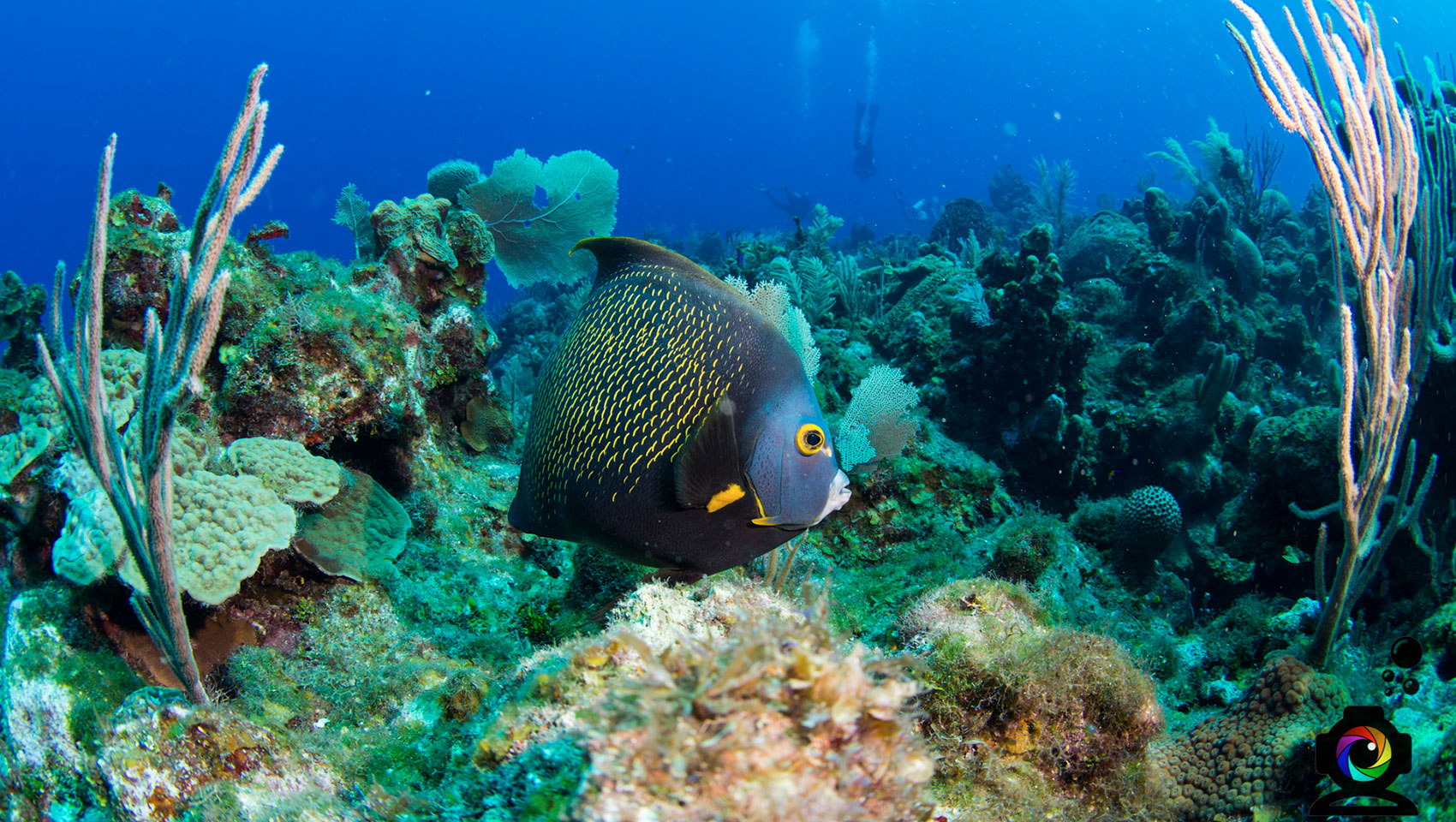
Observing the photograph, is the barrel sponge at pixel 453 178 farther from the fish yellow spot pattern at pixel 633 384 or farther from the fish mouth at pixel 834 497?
the fish mouth at pixel 834 497

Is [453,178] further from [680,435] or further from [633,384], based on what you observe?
[680,435]

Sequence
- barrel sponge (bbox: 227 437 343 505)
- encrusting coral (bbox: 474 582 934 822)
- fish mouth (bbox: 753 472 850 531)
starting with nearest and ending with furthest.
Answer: encrusting coral (bbox: 474 582 934 822) → fish mouth (bbox: 753 472 850 531) → barrel sponge (bbox: 227 437 343 505)

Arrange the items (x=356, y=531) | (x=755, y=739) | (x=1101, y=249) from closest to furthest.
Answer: (x=755, y=739) < (x=356, y=531) < (x=1101, y=249)

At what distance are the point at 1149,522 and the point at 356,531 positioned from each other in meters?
5.23

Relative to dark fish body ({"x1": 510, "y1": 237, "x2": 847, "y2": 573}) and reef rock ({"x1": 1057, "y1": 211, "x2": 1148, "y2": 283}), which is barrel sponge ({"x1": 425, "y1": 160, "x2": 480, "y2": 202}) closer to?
dark fish body ({"x1": 510, "y1": 237, "x2": 847, "y2": 573})

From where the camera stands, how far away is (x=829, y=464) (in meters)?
1.70

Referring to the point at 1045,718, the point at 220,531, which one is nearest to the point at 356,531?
the point at 220,531

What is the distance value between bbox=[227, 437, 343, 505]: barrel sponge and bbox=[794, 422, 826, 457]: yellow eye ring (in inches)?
100

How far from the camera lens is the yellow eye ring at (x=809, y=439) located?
167 centimetres

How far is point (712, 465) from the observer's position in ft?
5.55

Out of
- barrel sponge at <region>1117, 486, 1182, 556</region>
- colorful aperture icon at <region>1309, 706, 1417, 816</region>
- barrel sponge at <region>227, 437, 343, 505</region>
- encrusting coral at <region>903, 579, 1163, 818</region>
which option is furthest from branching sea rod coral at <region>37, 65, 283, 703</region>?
barrel sponge at <region>1117, 486, 1182, 556</region>

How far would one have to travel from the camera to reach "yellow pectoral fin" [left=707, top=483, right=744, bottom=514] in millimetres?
1661

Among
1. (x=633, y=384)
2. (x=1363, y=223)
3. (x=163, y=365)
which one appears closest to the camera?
(x=633, y=384)

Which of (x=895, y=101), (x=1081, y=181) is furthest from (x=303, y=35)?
(x=1081, y=181)
